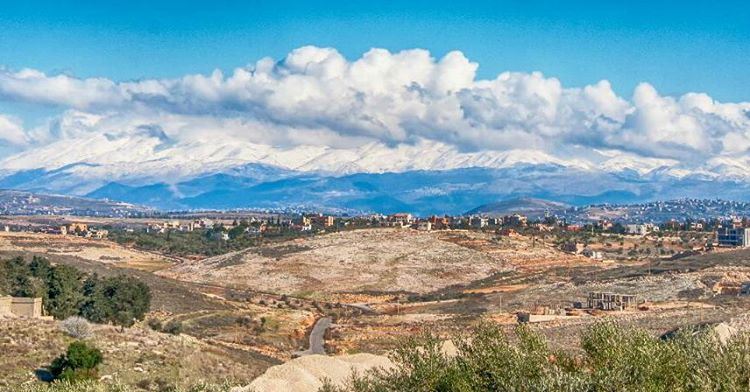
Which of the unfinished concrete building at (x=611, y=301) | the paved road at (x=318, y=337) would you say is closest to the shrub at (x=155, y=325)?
the paved road at (x=318, y=337)

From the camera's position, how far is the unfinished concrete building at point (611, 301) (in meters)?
91.0

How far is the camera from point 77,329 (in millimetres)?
55719

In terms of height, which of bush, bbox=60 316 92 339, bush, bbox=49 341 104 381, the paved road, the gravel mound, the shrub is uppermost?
bush, bbox=60 316 92 339

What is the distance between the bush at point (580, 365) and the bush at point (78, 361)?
57.1ft

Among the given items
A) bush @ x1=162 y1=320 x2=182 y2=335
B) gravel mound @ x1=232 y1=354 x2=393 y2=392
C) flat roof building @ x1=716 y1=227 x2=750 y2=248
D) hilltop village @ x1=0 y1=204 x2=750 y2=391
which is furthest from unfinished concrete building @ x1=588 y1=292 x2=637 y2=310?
flat roof building @ x1=716 y1=227 x2=750 y2=248

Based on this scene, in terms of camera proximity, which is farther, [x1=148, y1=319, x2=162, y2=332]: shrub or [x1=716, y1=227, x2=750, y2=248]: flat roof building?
[x1=716, y1=227, x2=750, y2=248]: flat roof building

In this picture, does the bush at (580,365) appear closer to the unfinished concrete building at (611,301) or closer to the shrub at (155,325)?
the shrub at (155,325)

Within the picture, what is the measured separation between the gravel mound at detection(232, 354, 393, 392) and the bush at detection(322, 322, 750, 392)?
40.4 feet

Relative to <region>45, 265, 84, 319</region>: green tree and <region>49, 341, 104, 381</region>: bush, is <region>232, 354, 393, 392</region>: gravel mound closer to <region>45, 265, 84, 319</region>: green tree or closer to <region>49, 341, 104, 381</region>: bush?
<region>49, 341, 104, 381</region>: bush

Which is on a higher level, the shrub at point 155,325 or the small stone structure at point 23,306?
the small stone structure at point 23,306

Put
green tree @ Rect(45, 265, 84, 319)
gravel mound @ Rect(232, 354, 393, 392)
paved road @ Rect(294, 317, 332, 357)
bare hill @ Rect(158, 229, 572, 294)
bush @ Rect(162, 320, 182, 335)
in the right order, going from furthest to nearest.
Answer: bare hill @ Rect(158, 229, 572, 294) < paved road @ Rect(294, 317, 332, 357) < bush @ Rect(162, 320, 182, 335) < green tree @ Rect(45, 265, 84, 319) < gravel mound @ Rect(232, 354, 393, 392)

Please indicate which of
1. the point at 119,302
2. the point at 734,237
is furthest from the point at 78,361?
the point at 734,237

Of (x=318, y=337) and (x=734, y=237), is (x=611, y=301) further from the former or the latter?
(x=734, y=237)

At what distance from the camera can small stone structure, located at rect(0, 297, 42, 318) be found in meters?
64.9
